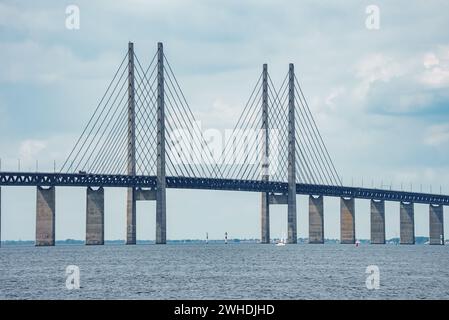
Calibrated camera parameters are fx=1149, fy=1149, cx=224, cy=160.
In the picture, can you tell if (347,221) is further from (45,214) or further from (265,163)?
(45,214)

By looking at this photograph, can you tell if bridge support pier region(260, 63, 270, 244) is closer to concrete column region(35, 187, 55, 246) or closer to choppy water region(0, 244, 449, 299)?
concrete column region(35, 187, 55, 246)

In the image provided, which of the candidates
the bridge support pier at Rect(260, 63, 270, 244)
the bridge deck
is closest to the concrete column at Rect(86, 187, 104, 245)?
the bridge deck

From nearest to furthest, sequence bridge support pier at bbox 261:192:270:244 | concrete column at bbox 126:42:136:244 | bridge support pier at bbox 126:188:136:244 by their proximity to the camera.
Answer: concrete column at bbox 126:42:136:244, bridge support pier at bbox 126:188:136:244, bridge support pier at bbox 261:192:270:244

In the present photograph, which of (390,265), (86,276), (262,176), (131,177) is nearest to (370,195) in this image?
(262,176)

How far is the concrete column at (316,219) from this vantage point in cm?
17538

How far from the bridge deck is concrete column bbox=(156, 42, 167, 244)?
7.35ft

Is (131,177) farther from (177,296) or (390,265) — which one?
(177,296)

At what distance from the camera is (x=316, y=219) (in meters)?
178

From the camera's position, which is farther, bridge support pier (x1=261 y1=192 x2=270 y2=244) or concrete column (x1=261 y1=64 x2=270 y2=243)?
bridge support pier (x1=261 y1=192 x2=270 y2=244)

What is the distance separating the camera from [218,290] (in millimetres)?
61906

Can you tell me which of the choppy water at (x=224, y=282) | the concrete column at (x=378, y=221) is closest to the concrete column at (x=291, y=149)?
the concrete column at (x=378, y=221)

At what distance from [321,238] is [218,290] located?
118 metres

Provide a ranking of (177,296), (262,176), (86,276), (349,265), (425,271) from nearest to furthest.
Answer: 1. (177,296)
2. (86,276)
3. (425,271)
4. (349,265)
5. (262,176)

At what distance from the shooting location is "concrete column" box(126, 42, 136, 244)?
143500 mm
